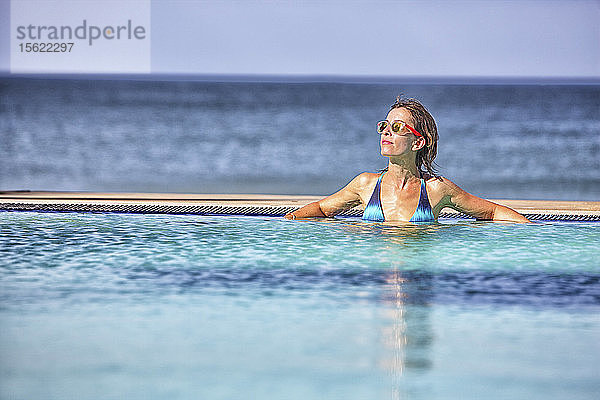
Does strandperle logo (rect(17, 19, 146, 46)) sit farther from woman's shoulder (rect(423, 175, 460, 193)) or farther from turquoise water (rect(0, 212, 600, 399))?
woman's shoulder (rect(423, 175, 460, 193))

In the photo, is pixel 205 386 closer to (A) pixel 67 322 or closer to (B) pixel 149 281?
(A) pixel 67 322

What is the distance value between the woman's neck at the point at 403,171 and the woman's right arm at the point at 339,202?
0.16 metres

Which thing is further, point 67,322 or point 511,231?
point 511,231

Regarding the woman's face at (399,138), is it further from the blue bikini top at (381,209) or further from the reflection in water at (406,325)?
the reflection in water at (406,325)

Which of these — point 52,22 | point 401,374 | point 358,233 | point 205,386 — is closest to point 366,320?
point 401,374

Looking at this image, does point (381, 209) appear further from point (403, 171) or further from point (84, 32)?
point (84, 32)

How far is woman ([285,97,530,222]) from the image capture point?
12.1 ft

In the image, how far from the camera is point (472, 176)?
26.1 feet

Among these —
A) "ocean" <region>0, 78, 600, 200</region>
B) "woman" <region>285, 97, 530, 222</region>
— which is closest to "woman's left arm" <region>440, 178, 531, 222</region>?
"woman" <region>285, 97, 530, 222</region>

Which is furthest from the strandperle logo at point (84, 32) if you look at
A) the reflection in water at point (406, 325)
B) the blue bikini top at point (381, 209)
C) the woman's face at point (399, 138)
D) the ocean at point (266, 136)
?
the reflection in water at point (406, 325)

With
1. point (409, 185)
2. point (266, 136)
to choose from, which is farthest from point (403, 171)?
point (266, 136)

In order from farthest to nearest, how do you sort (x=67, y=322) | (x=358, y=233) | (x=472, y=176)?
1. (x=472, y=176)
2. (x=358, y=233)
3. (x=67, y=322)

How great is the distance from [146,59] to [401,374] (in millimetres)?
5847

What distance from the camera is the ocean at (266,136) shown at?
310 inches
